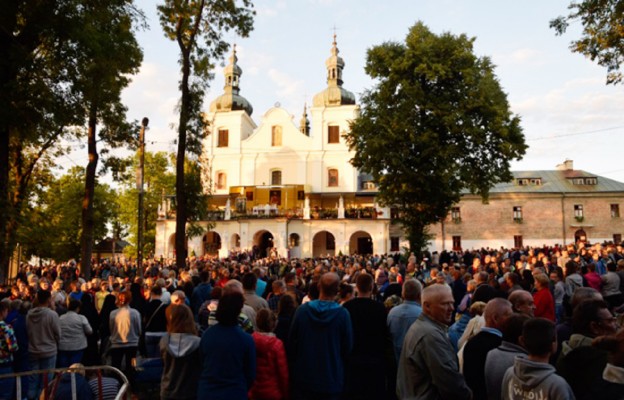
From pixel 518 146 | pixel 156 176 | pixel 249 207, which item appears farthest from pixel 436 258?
pixel 156 176

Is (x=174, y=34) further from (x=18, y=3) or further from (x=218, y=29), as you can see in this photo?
Answer: (x=18, y=3)

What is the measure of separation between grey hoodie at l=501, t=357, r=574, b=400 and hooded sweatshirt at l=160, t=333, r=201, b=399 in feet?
9.22

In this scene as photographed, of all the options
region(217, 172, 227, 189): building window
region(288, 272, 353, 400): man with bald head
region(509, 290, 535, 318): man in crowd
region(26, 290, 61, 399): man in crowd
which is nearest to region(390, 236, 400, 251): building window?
region(217, 172, 227, 189): building window

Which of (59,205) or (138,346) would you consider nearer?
(138,346)

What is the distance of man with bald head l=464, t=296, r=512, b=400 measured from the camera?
12.8ft

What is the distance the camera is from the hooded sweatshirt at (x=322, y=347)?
4.49 meters

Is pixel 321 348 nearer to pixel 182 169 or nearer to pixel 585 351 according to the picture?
pixel 585 351

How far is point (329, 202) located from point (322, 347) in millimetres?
45033

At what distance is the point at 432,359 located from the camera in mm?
3484

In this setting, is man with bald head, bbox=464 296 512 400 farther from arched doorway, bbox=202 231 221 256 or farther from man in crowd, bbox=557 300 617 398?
arched doorway, bbox=202 231 221 256

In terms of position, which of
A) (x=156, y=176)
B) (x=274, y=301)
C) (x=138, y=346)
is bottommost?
(x=138, y=346)

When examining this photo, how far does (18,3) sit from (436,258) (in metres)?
17.1

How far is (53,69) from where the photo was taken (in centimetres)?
1185

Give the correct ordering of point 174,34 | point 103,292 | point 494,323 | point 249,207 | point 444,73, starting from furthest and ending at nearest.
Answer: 1. point 249,207
2. point 444,73
3. point 174,34
4. point 103,292
5. point 494,323
